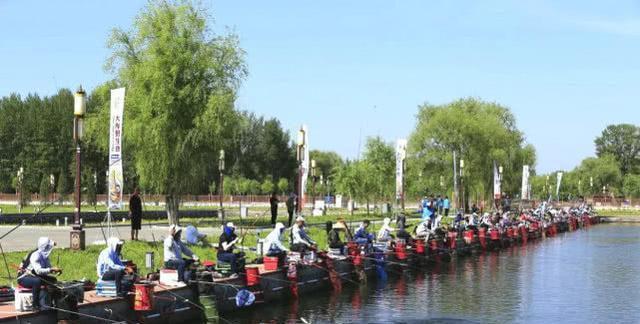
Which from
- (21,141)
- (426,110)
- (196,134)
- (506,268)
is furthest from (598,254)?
(21,141)

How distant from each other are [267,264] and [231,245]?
7.14 feet

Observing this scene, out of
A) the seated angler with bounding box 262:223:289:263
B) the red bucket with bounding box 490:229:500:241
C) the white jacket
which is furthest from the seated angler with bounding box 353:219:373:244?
the red bucket with bounding box 490:229:500:241

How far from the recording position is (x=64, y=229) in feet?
137

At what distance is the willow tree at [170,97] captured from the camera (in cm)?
4475

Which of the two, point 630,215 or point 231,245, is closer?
point 231,245

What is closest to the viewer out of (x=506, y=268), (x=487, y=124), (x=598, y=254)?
(x=506, y=268)

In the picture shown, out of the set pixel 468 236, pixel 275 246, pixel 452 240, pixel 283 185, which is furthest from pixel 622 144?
pixel 275 246

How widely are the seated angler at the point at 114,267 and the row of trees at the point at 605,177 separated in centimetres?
12700

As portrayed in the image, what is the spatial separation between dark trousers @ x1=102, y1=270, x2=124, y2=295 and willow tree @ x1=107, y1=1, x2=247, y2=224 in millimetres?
25237

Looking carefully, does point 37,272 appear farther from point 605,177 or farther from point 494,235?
point 605,177

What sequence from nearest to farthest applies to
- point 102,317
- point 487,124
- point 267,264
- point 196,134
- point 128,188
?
point 102,317 → point 267,264 → point 196,134 → point 487,124 → point 128,188

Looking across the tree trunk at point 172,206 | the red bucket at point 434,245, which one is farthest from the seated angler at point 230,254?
the tree trunk at point 172,206

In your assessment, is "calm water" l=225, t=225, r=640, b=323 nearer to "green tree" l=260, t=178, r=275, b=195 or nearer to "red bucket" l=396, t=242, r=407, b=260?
"red bucket" l=396, t=242, r=407, b=260

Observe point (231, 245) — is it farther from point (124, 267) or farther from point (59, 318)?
point (59, 318)
